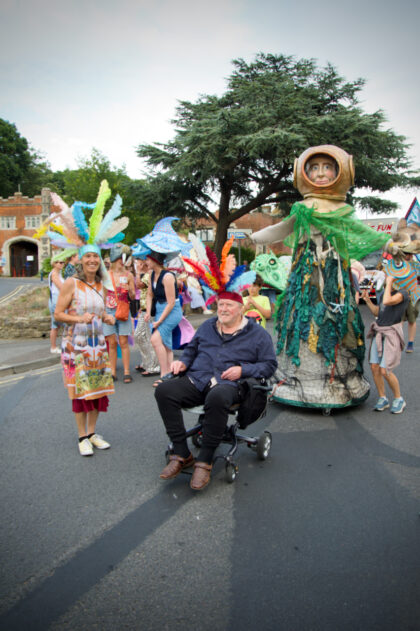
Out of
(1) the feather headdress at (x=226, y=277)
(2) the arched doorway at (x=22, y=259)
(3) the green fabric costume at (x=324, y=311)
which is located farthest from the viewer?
(2) the arched doorway at (x=22, y=259)

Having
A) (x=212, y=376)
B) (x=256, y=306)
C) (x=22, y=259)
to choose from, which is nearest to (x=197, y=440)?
(x=212, y=376)

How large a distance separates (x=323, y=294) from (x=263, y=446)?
1.82 meters

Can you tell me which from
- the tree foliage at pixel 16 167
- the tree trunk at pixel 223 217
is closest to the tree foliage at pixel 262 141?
the tree trunk at pixel 223 217

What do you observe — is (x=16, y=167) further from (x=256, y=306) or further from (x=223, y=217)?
(x=256, y=306)

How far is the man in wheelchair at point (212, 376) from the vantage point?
10.9 ft

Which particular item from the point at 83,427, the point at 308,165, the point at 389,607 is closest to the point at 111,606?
the point at 389,607

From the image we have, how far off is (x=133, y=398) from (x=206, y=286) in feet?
7.97

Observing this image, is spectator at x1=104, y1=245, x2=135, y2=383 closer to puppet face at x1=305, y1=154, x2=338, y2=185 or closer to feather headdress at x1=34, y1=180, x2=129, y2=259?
feather headdress at x1=34, y1=180, x2=129, y2=259

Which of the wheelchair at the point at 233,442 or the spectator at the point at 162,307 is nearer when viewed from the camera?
the wheelchair at the point at 233,442

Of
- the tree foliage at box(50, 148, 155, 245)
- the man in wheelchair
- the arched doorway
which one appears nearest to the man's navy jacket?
the man in wheelchair

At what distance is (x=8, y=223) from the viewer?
177 feet

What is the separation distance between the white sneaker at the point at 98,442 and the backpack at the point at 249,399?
4.41 feet

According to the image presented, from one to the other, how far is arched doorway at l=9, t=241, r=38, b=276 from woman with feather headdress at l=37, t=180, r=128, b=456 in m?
53.6

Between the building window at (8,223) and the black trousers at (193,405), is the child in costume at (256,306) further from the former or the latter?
the building window at (8,223)
